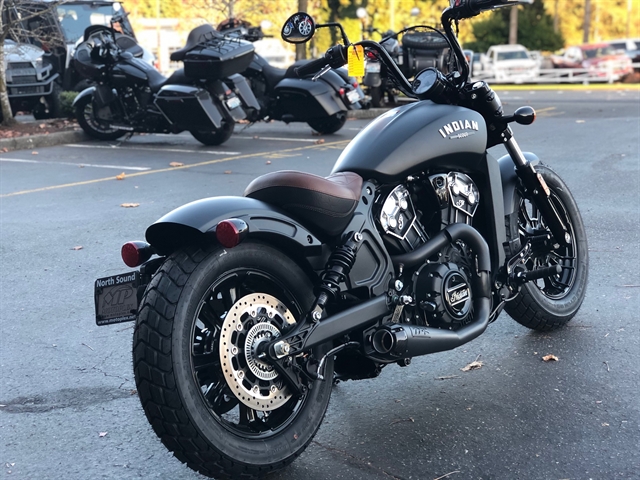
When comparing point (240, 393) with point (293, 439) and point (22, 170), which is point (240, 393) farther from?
point (22, 170)

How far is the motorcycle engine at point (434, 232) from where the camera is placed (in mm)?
3467

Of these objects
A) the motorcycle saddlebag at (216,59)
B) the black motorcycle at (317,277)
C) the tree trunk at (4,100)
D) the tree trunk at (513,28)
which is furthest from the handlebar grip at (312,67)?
the tree trunk at (513,28)

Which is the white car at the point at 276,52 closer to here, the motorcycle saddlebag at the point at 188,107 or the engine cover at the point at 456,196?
the motorcycle saddlebag at the point at 188,107

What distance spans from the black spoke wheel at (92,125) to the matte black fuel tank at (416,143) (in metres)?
10.6

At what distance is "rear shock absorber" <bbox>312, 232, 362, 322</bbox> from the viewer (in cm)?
310

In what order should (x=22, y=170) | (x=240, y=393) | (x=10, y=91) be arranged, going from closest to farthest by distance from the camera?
(x=240, y=393)
(x=22, y=170)
(x=10, y=91)

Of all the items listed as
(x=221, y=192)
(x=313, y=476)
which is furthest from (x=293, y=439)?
(x=221, y=192)

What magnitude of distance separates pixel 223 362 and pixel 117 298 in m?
0.54

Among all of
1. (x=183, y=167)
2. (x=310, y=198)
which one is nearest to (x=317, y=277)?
(x=310, y=198)

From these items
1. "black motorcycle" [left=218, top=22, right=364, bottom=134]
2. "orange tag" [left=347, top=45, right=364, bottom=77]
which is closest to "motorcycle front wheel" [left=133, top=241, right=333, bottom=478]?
"orange tag" [left=347, top=45, right=364, bottom=77]

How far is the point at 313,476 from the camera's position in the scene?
10.2ft

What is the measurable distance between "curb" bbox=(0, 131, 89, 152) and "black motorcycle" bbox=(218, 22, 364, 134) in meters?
2.91

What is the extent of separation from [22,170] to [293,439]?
891cm

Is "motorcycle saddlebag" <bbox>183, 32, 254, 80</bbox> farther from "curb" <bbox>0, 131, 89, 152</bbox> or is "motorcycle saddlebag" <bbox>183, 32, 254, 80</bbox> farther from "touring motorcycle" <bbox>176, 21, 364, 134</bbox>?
"curb" <bbox>0, 131, 89, 152</bbox>
